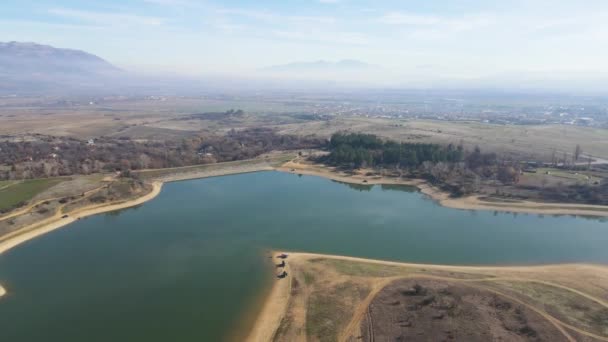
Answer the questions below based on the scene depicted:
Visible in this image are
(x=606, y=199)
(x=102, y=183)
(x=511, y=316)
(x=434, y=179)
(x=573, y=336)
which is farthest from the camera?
(x=434, y=179)

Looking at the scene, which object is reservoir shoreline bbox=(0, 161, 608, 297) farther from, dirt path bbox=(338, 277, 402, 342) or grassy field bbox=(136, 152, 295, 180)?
dirt path bbox=(338, 277, 402, 342)

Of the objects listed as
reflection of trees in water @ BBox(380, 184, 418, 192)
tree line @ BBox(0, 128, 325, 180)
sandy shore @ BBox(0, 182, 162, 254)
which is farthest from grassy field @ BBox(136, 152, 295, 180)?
reflection of trees in water @ BBox(380, 184, 418, 192)

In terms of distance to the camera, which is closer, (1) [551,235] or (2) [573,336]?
(2) [573,336]

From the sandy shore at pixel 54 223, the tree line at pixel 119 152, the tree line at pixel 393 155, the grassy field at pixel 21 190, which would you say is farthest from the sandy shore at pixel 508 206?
the grassy field at pixel 21 190

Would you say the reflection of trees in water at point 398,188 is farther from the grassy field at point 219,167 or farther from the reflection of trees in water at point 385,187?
the grassy field at point 219,167

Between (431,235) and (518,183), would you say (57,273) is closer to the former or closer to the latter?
(431,235)

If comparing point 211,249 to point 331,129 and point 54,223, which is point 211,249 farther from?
point 331,129

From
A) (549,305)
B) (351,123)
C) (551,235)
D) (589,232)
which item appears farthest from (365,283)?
(351,123)
